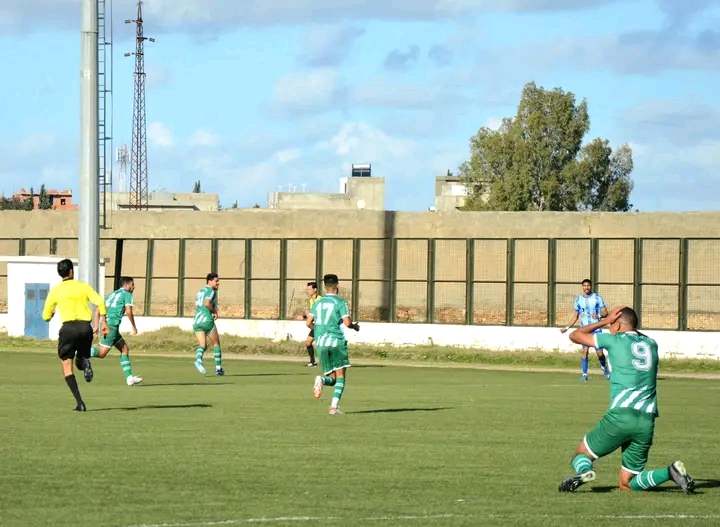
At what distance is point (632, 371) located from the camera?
1212cm

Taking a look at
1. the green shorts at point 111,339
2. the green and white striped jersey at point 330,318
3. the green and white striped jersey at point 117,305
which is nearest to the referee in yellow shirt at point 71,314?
the green and white striped jersey at point 330,318

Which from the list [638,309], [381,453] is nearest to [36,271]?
[638,309]

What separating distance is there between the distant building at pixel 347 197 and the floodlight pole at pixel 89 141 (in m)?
73.9

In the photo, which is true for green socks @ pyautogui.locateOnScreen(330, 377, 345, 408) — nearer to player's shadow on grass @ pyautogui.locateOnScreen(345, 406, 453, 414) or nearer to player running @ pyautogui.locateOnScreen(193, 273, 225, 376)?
player's shadow on grass @ pyautogui.locateOnScreen(345, 406, 453, 414)

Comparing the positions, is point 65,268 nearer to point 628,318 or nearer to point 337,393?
point 337,393

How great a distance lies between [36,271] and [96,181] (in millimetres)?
11206

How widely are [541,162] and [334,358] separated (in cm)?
7854

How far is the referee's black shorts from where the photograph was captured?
65.5 ft

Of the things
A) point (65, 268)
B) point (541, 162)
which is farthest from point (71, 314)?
point (541, 162)

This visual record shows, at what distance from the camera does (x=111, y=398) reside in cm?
2230

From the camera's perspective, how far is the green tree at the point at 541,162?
315 feet

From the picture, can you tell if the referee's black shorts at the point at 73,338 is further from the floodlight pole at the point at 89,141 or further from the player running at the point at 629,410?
the floodlight pole at the point at 89,141

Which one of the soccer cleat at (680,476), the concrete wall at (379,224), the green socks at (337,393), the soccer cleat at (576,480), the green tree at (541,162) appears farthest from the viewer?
the green tree at (541,162)

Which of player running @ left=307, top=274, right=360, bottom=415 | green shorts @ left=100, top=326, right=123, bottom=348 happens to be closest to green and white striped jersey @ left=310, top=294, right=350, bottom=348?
player running @ left=307, top=274, right=360, bottom=415
